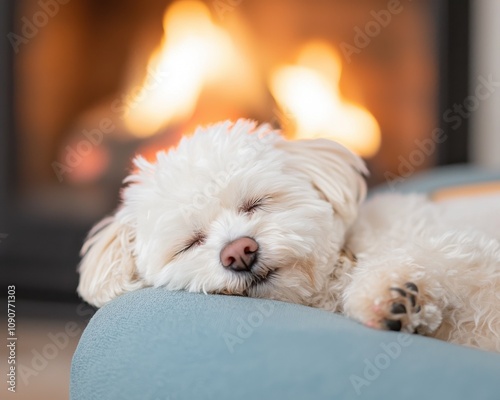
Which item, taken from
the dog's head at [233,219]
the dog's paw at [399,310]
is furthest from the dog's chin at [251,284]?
the dog's paw at [399,310]

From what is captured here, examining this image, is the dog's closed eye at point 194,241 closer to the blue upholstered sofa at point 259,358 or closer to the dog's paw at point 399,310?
the blue upholstered sofa at point 259,358

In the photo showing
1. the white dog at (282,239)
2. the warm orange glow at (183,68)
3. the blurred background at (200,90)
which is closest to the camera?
the white dog at (282,239)

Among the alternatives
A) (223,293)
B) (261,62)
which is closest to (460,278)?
(223,293)

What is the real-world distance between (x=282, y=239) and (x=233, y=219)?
15 cm

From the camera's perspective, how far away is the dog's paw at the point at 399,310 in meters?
1.15

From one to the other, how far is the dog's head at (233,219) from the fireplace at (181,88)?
5.38 ft

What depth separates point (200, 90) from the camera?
3.33m

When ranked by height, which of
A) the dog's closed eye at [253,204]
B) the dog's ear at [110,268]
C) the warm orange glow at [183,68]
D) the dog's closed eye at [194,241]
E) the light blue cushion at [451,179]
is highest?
the warm orange glow at [183,68]

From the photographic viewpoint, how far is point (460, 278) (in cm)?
133

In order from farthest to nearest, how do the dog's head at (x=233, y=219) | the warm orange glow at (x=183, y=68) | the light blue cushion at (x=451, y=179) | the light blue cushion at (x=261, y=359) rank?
the warm orange glow at (x=183, y=68) < the light blue cushion at (x=451, y=179) < the dog's head at (x=233, y=219) < the light blue cushion at (x=261, y=359)

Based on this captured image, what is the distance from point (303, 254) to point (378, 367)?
1.51ft

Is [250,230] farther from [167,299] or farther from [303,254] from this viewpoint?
[167,299]

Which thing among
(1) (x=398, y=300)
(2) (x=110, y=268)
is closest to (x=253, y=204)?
(2) (x=110, y=268)

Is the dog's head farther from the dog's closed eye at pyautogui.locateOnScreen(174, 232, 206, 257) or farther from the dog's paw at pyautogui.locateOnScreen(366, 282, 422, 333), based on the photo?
the dog's paw at pyautogui.locateOnScreen(366, 282, 422, 333)
